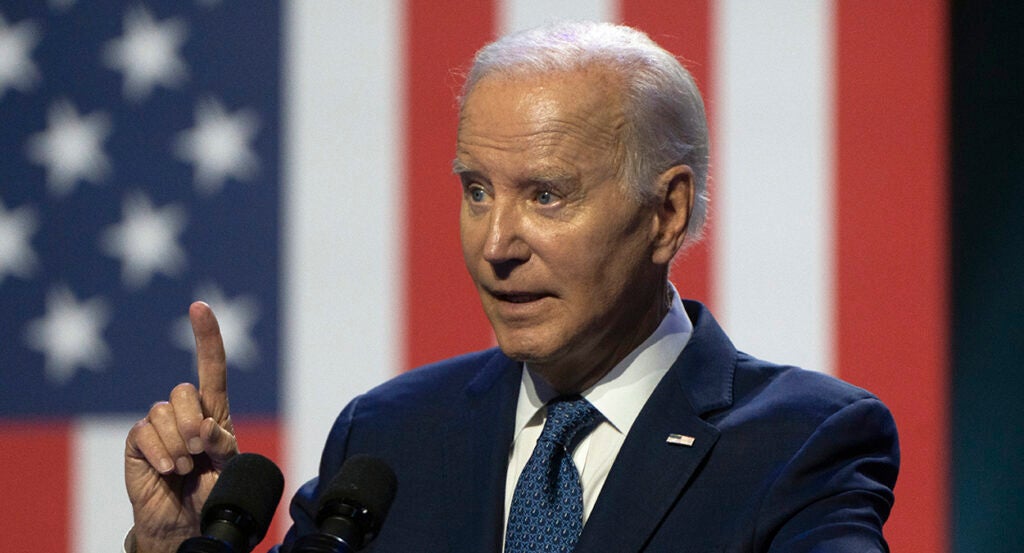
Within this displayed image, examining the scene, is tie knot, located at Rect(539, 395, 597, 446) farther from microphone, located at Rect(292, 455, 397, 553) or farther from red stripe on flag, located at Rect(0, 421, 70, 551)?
red stripe on flag, located at Rect(0, 421, 70, 551)

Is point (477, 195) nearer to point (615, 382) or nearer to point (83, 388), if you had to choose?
point (615, 382)

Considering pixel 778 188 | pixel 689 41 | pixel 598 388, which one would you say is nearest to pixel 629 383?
pixel 598 388

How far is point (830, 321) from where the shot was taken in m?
2.60

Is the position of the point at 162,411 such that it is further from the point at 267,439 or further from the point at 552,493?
the point at 267,439

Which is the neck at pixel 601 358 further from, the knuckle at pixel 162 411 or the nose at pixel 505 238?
the knuckle at pixel 162 411

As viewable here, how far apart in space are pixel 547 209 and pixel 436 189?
50.5 inches

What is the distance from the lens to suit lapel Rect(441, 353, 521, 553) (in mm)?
1588

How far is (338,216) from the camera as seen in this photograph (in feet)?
9.02

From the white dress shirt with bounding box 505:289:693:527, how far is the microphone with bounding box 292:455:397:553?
527 mm

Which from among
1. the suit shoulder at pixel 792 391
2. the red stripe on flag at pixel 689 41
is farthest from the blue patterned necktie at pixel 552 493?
the red stripe on flag at pixel 689 41

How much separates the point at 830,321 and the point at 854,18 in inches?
26.5

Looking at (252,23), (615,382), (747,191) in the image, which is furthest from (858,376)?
(252,23)

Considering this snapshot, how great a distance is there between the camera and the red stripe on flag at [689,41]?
2654 millimetres

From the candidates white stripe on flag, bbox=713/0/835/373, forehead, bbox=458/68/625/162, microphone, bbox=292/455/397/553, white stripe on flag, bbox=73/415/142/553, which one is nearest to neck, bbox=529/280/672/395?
forehead, bbox=458/68/625/162
